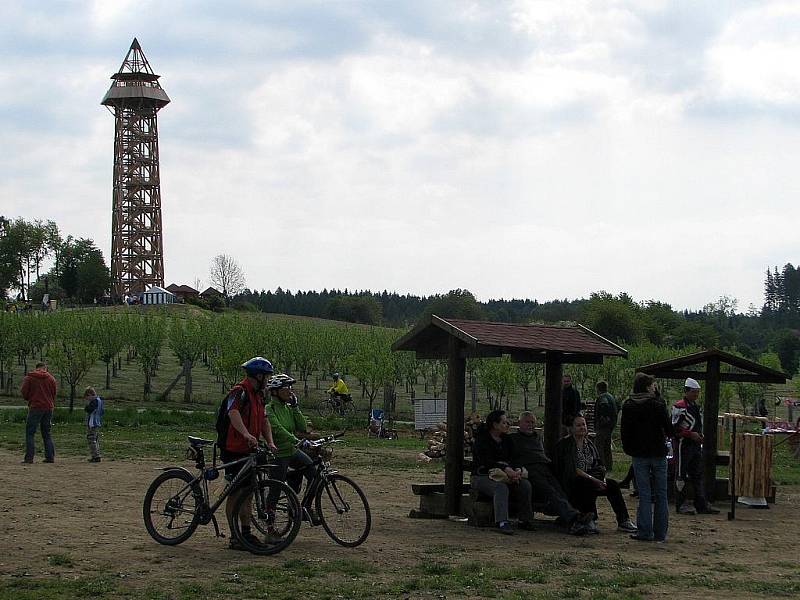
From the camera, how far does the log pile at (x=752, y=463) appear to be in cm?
1362

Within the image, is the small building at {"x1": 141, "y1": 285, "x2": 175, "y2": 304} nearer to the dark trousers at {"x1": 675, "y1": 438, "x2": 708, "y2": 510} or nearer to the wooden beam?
the wooden beam

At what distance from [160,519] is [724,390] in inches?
1163

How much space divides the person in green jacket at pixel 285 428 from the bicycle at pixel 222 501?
0.26m

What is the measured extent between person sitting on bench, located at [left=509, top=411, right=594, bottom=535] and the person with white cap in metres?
2.52

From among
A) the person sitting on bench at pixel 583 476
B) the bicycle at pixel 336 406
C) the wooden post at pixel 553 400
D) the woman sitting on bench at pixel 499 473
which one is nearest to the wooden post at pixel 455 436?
the woman sitting on bench at pixel 499 473

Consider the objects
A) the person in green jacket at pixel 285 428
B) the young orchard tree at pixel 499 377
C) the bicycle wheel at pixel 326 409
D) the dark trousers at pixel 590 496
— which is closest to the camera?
the person in green jacket at pixel 285 428

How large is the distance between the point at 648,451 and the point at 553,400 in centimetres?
244

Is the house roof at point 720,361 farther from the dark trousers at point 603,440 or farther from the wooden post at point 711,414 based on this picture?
the dark trousers at point 603,440

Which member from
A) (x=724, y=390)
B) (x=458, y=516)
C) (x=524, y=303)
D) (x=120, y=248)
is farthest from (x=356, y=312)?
(x=458, y=516)

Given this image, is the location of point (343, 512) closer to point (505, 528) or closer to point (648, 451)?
point (505, 528)

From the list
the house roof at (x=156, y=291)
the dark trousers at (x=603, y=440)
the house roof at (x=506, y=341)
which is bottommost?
the dark trousers at (x=603, y=440)

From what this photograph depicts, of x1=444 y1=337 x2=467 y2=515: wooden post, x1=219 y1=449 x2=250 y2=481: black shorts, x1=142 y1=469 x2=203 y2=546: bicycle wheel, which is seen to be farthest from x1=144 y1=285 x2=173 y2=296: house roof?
x1=219 y1=449 x2=250 y2=481: black shorts

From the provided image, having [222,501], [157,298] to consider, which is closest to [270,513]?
[222,501]

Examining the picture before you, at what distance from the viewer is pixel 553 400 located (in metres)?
13.6
